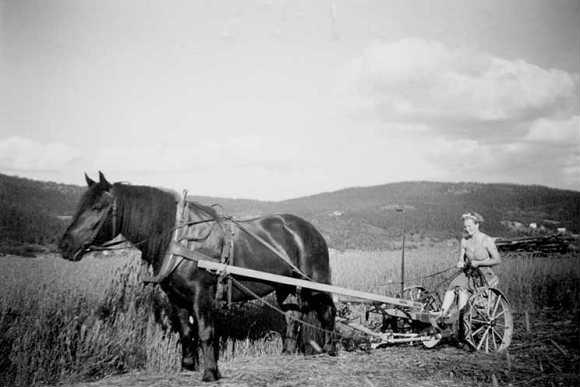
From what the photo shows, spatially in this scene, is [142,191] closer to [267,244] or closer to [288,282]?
[267,244]

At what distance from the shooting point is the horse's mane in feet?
15.6

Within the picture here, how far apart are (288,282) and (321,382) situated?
1.27 meters

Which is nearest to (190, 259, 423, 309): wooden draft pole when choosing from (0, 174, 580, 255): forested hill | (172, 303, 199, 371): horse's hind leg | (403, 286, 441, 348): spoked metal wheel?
(403, 286, 441, 348): spoked metal wheel

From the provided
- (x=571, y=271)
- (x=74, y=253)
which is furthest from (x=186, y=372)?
(x=571, y=271)

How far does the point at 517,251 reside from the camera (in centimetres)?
1730

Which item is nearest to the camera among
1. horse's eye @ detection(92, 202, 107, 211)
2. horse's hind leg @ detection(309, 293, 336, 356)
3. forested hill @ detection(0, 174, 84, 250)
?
horse's eye @ detection(92, 202, 107, 211)

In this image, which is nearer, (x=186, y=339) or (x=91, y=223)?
(x=91, y=223)

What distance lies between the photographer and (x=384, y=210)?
45188 millimetres

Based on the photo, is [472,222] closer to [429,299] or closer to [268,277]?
[429,299]

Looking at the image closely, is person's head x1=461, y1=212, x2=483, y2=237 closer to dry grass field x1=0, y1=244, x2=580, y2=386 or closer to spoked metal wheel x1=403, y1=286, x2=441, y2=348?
spoked metal wheel x1=403, y1=286, x2=441, y2=348

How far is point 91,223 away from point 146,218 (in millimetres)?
Answer: 651

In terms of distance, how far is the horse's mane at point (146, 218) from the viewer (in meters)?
4.75

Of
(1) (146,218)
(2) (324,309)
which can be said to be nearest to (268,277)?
(2) (324,309)

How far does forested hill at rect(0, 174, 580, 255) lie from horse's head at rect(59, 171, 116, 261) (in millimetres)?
12896
